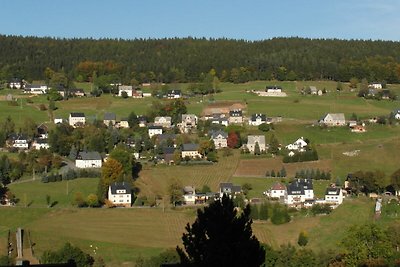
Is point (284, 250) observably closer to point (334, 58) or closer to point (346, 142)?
point (346, 142)

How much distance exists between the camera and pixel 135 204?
113 ft

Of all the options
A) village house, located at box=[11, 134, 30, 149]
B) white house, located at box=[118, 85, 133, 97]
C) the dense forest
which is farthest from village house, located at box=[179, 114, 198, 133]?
the dense forest

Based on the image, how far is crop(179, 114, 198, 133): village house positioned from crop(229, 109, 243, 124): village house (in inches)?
113

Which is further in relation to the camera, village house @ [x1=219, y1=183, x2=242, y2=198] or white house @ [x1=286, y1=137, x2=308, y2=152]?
white house @ [x1=286, y1=137, x2=308, y2=152]

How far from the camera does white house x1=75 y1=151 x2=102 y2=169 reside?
1636 inches

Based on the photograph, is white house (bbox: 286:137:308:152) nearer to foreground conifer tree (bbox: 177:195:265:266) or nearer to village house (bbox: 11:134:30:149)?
village house (bbox: 11:134:30:149)

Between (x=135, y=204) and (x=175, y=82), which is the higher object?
(x=175, y=82)

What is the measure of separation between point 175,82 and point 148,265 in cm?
5676

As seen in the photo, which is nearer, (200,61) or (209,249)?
(209,249)

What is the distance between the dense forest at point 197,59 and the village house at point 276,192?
3922 centimetres

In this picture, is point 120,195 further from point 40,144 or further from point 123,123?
point 123,123

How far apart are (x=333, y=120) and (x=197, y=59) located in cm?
3448

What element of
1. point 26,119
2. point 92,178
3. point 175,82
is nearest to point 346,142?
point 92,178

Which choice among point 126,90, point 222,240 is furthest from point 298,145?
point 222,240
